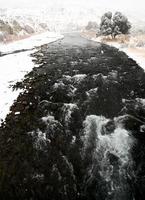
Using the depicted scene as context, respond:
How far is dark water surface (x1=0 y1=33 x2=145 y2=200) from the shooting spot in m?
10.0

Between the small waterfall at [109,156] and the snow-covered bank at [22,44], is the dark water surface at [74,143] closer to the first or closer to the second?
the small waterfall at [109,156]

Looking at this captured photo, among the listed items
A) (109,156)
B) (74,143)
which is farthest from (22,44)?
(109,156)

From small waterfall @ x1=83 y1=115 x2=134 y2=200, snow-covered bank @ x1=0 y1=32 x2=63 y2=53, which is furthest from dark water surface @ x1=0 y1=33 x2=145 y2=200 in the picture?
snow-covered bank @ x1=0 y1=32 x2=63 y2=53

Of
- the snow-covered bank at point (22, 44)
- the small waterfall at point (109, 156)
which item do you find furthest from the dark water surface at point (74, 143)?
the snow-covered bank at point (22, 44)

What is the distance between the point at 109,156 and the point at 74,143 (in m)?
1.95

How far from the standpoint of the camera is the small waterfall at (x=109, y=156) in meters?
10.2

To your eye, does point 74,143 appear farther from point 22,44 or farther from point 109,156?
point 22,44

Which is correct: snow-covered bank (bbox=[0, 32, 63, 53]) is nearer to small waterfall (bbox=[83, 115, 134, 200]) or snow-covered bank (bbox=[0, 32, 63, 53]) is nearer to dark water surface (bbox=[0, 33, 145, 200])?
dark water surface (bbox=[0, 33, 145, 200])

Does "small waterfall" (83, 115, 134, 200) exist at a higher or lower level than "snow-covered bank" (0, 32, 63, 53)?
higher

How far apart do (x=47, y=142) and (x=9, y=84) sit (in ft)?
38.8

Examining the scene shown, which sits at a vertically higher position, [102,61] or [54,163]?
[54,163]

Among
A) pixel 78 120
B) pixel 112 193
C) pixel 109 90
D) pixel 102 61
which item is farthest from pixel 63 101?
pixel 102 61

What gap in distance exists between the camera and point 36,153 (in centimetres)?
1186

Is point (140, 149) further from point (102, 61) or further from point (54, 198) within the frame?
point (102, 61)
